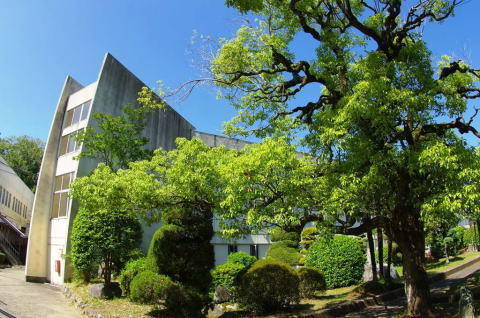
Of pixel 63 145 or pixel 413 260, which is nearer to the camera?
pixel 413 260

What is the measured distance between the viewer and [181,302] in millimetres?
10305

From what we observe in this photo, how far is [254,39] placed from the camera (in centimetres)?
1136

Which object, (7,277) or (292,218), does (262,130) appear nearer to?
(292,218)

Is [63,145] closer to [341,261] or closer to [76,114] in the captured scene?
[76,114]

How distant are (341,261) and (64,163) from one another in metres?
16.1

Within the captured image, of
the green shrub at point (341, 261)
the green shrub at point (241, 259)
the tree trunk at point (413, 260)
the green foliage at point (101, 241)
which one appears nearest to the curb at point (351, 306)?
the green shrub at point (341, 261)

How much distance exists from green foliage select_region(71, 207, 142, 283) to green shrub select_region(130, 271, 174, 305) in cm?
514

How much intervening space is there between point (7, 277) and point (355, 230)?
754 inches

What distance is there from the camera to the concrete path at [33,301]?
1176cm

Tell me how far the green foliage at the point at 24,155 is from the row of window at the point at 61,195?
89.4 feet

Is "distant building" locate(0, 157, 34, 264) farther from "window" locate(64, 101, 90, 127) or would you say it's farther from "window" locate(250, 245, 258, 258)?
"window" locate(250, 245, 258, 258)

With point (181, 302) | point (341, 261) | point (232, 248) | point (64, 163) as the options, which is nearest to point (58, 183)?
point (64, 163)

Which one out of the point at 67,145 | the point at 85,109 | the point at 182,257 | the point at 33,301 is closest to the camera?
the point at 182,257

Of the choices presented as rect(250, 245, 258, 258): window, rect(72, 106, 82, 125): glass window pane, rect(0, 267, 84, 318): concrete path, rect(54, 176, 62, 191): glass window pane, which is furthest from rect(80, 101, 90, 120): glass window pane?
Answer: rect(250, 245, 258, 258): window
